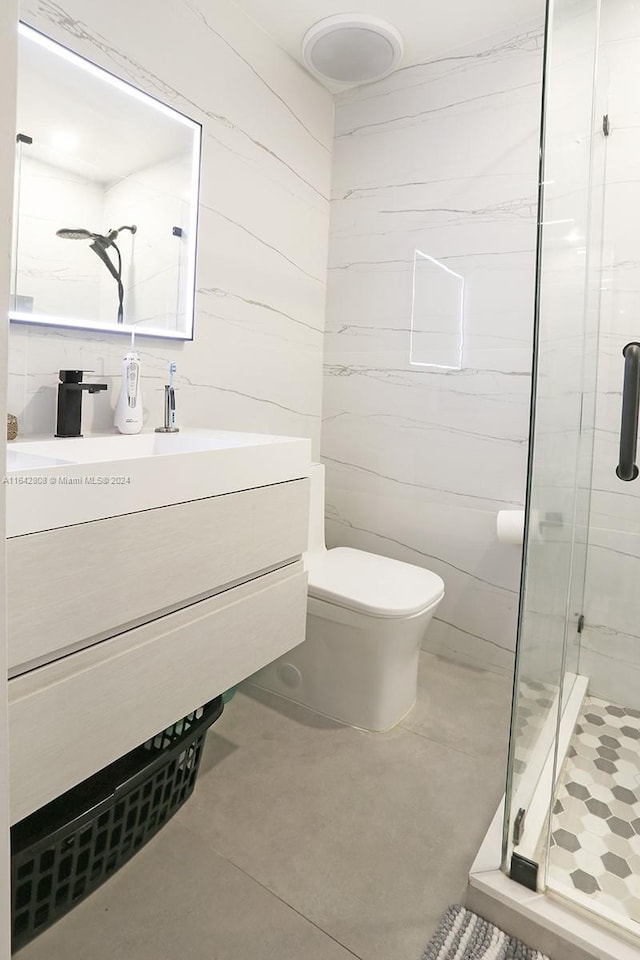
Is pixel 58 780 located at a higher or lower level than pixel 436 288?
lower

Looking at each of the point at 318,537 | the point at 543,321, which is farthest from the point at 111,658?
the point at 318,537

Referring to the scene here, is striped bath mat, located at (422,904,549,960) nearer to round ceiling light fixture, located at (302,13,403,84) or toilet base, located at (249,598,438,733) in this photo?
toilet base, located at (249,598,438,733)

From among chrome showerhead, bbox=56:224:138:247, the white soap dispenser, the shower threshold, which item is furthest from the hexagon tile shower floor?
chrome showerhead, bbox=56:224:138:247

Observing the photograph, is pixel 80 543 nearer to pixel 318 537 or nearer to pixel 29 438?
pixel 29 438

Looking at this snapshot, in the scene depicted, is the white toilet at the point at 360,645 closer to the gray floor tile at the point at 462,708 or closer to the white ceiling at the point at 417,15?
the gray floor tile at the point at 462,708

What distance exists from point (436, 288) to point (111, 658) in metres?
1.75

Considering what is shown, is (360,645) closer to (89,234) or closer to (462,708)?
(462,708)

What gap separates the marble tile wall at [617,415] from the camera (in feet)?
5.64

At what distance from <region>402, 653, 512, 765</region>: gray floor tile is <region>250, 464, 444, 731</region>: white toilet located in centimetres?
8

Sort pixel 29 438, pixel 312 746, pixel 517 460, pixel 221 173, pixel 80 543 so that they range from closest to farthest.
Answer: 1. pixel 80 543
2. pixel 29 438
3. pixel 312 746
4. pixel 221 173
5. pixel 517 460

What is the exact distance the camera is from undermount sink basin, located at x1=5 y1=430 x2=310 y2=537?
945 millimetres

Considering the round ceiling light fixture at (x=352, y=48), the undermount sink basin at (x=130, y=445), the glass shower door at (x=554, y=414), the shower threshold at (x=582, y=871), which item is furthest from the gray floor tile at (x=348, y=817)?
the round ceiling light fixture at (x=352, y=48)

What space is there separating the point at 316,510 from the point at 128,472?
3.70ft

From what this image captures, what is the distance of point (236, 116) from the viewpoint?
1.97 meters
